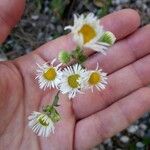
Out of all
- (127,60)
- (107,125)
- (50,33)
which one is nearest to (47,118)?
(107,125)

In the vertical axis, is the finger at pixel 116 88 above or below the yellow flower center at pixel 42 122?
below

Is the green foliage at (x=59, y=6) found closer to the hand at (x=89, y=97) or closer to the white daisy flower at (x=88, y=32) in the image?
the hand at (x=89, y=97)

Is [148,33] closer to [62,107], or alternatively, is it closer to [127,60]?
[127,60]

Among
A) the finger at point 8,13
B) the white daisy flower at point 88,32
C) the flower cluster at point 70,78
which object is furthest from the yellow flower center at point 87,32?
the finger at point 8,13

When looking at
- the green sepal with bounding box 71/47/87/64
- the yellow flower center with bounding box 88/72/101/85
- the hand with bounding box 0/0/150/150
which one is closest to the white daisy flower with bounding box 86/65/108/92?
the yellow flower center with bounding box 88/72/101/85

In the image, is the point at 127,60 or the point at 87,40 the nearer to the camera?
the point at 87,40

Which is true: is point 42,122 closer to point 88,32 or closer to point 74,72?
point 74,72
